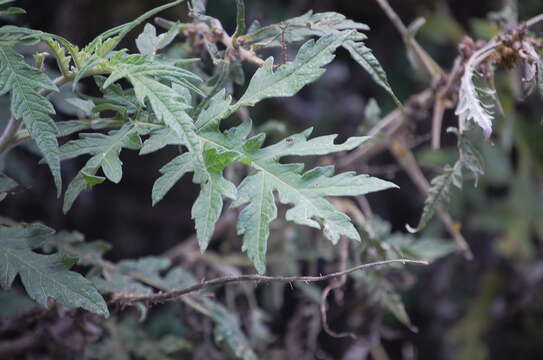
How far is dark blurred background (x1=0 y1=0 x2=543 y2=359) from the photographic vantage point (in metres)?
2.00

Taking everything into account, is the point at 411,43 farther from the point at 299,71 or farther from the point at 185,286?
the point at 185,286

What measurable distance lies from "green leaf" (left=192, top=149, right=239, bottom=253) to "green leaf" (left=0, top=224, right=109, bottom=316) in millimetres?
233

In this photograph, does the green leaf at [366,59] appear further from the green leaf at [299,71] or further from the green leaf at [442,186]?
the green leaf at [442,186]

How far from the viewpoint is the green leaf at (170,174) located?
0.83m

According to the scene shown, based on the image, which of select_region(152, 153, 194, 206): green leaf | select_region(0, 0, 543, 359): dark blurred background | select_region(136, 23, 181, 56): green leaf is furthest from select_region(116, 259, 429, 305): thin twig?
select_region(0, 0, 543, 359): dark blurred background

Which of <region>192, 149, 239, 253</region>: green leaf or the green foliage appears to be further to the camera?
the green foliage

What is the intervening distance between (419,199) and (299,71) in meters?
1.62

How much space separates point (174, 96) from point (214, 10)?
1379mm

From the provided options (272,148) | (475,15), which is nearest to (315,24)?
(272,148)

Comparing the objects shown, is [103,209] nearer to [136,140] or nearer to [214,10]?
[214,10]

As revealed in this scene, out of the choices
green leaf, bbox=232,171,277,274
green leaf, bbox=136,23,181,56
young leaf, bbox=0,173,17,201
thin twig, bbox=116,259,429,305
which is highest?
green leaf, bbox=136,23,181,56

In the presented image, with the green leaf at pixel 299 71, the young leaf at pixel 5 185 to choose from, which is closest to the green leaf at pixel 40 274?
the young leaf at pixel 5 185

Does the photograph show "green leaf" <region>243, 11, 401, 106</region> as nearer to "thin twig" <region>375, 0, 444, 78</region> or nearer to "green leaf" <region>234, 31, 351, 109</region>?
"green leaf" <region>234, 31, 351, 109</region>

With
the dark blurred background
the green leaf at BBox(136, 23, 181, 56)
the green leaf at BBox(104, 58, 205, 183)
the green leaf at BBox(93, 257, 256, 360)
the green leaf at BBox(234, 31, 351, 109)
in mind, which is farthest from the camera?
the dark blurred background
